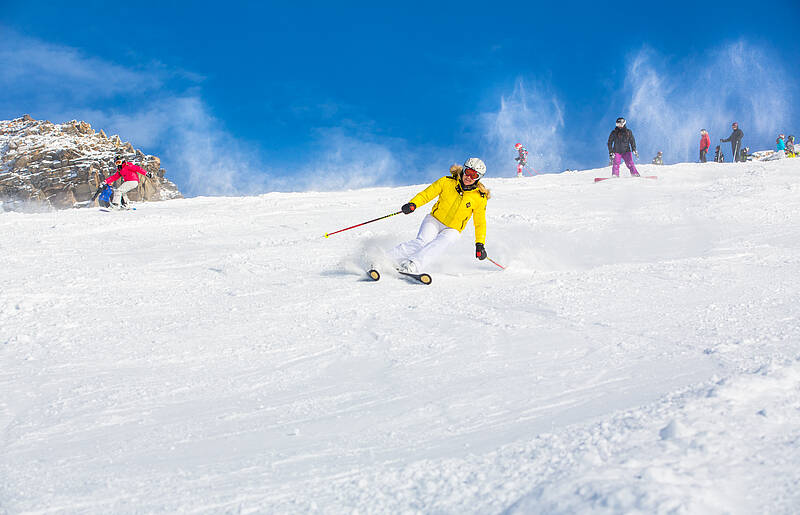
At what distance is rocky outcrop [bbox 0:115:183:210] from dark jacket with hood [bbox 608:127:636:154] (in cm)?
6350

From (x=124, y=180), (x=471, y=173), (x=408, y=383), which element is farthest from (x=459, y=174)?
(x=124, y=180)

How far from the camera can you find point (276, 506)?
1969mm

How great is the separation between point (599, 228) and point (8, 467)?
8.69 metres

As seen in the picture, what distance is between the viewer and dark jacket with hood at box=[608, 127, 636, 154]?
1616 centimetres

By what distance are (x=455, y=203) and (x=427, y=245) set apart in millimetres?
681

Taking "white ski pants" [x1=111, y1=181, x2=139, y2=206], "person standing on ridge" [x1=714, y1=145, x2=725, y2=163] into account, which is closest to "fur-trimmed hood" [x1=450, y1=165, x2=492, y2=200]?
"white ski pants" [x1=111, y1=181, x2=139, y2=206]

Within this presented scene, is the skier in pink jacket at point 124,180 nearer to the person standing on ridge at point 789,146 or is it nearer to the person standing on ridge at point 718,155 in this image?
the person standing on ridge at point 718,155

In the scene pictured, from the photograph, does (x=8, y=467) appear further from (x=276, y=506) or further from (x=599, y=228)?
(x=599, y=228)

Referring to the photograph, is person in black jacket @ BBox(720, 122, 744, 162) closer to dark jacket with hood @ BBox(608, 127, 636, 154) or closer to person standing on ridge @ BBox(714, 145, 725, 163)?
person standing on ridge @ BBox(714, 145, 725, 163)

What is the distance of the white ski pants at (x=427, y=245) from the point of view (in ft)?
21.9

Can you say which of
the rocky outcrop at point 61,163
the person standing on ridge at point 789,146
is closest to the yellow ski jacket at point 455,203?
the person standing on ridge at point 789,146

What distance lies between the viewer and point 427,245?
22.2 ft

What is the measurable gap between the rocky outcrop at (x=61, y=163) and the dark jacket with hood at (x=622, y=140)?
63499 mm

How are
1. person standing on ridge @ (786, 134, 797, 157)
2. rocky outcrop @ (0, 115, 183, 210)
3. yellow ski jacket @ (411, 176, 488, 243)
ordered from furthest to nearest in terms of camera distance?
1. rocky outcrop @ (0, 115, 183, 210)
2. person standing on ridge @ (786, 134, 797, 157)
3. yellow ski jacket @ (411, 176, 488, 243)
